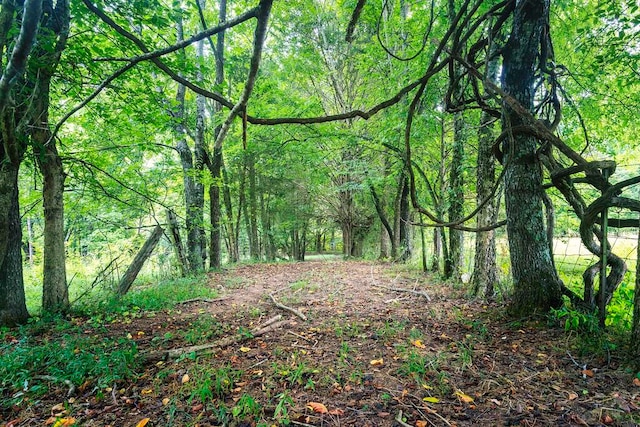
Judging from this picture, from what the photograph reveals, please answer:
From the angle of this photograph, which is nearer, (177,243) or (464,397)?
(464,397)

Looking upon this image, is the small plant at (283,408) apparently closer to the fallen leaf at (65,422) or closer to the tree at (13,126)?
the fallen leaf at (65,422)

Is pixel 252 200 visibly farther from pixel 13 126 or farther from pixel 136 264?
pixel 13 126

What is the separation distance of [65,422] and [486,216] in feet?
16.7

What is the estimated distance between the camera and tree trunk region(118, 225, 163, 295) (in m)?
5.71

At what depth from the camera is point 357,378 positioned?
2.55 metres

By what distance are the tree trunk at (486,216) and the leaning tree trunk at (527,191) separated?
126 centimetres

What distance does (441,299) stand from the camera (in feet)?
16.3

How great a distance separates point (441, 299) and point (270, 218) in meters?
12.2

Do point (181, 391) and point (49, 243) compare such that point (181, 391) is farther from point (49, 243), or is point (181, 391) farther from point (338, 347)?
point (49, 243)

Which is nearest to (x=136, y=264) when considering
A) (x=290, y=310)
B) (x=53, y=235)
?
(x=53, y=235)

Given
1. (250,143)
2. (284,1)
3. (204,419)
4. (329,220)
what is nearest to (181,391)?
(204,419)

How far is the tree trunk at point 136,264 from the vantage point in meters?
5.71

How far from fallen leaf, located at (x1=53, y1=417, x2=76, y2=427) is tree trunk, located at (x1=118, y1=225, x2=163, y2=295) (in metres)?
3.91

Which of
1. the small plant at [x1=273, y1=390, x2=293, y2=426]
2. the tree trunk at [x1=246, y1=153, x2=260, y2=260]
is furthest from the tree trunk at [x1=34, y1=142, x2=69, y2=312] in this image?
the tree trunk at [x1=246, y1=153, x2=260, y2=260]
